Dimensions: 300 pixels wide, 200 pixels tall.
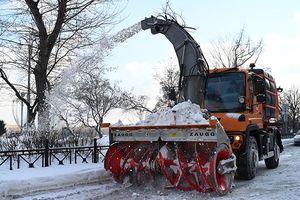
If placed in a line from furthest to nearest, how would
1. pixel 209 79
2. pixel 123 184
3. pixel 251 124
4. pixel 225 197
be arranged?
pixel 209 79
pixel 251 124
pixel 123 184
pixel 225 197

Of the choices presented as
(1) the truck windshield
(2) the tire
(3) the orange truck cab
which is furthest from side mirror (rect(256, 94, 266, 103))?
(2) the tire

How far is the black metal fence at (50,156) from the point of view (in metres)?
13.4

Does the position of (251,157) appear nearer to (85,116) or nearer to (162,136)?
(162,136)

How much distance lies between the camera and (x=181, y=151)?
9320 millimetres

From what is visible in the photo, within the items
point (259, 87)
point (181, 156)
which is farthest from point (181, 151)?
point (259, 87)

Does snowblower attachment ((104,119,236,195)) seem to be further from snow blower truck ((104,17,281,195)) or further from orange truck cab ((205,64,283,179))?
orange truck cab ((205,64,283,179))

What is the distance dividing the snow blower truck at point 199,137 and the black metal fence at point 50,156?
410cm

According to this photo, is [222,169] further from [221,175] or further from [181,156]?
[181,156]

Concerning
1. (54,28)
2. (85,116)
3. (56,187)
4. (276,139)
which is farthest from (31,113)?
(85,116)

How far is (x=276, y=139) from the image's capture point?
14.3 metres

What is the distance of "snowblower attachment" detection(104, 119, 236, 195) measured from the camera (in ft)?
28.6

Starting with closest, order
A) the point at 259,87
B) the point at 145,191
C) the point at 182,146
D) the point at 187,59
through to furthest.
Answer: the point at 145,191 < the point at 182,146 < the point at 187,59 < the point at 259,87

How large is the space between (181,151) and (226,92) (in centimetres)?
278

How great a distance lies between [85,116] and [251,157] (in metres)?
29.6
